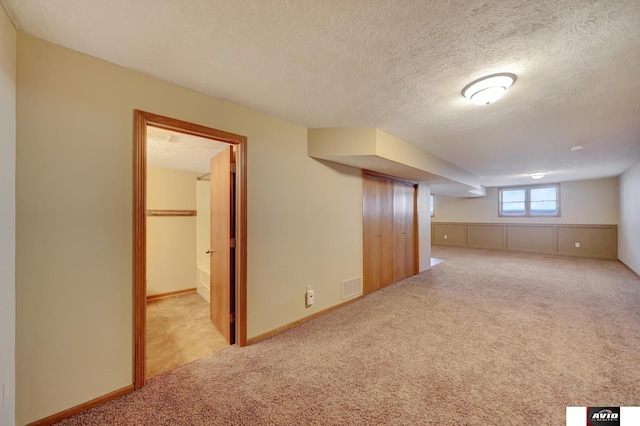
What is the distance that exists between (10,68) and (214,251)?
6.46ft

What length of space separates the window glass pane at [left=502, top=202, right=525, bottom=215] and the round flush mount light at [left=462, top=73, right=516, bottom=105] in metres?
8.12

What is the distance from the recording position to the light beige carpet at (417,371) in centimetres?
149

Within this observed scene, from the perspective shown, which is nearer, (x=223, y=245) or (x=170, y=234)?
(x=223, y=245)

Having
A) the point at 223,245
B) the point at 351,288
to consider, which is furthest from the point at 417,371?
the point at 223,245

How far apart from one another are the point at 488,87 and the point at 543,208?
826 cm

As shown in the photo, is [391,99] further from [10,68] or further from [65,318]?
[65,318]

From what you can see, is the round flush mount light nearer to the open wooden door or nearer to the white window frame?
the open wooden door

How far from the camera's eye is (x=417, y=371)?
6.21 feet

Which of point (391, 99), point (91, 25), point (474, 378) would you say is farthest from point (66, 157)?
point (474, 378)

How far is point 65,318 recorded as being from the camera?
4.80 feet

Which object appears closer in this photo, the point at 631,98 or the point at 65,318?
the point at 65,318

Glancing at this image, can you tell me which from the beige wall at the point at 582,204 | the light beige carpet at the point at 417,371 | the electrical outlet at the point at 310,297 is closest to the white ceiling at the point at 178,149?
the electrical outlet at the point at 310,297

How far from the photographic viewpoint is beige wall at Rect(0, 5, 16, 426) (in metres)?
1.19

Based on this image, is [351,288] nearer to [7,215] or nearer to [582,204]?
[7,215]
